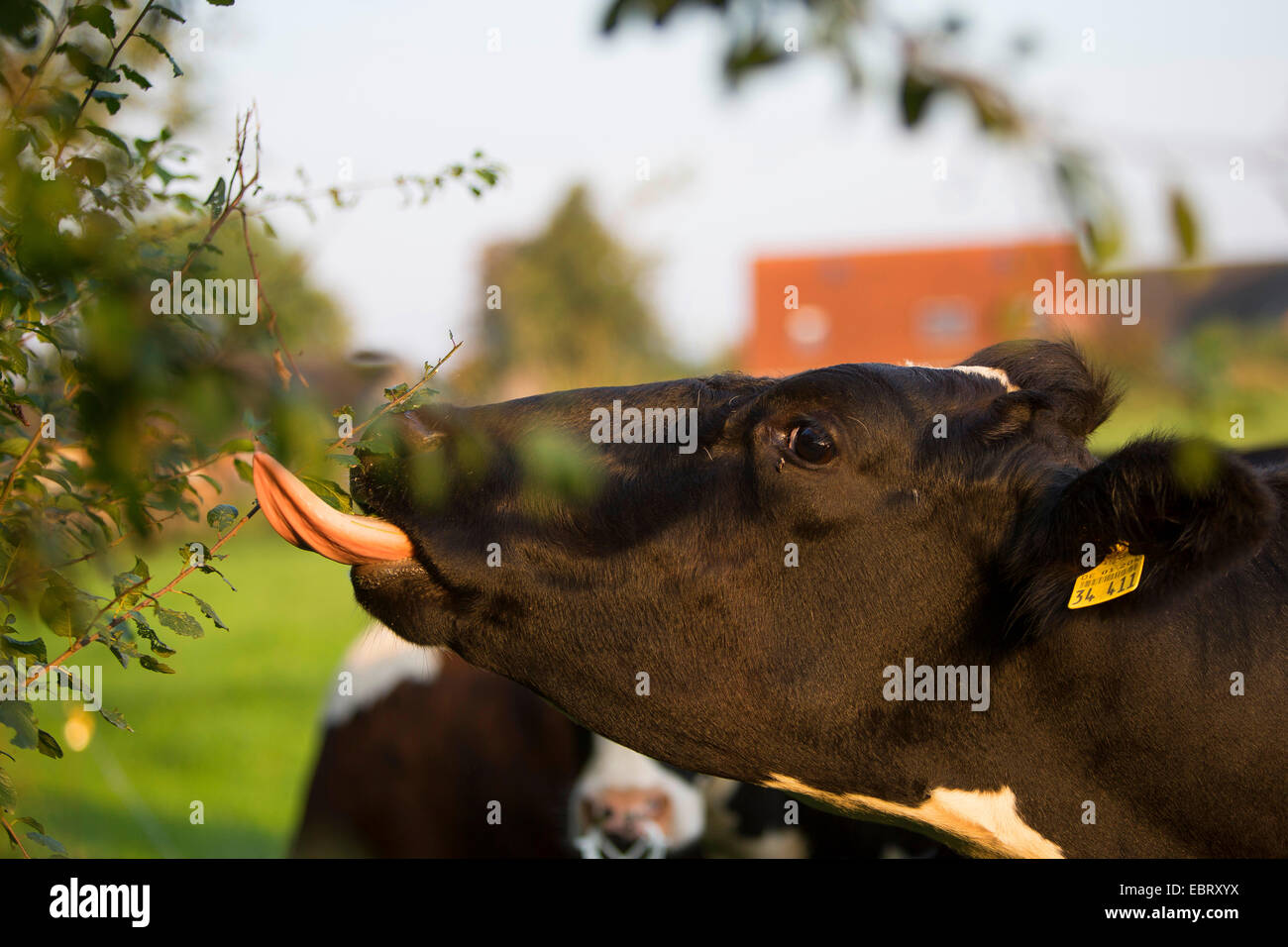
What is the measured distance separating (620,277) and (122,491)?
4281 centimetres

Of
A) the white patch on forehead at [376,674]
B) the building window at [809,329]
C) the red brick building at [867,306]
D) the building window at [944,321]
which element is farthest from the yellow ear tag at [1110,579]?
the building window at [809,329]

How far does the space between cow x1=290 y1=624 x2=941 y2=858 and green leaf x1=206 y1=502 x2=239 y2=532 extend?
2.88 meters

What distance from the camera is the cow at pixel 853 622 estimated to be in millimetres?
2521

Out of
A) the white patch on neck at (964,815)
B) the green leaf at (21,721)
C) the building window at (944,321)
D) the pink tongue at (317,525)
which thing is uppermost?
the building window at (944,321)

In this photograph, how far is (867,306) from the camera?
38.7 meters

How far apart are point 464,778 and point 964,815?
3.09m

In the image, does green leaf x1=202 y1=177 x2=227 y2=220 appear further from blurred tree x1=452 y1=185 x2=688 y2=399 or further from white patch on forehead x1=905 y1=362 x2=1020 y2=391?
blurred tree x1=452 y1=185 x2=688 y2=399

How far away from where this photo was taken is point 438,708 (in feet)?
17.3

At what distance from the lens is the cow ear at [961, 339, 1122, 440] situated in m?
2.88

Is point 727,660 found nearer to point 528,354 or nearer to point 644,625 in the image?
point 644,625

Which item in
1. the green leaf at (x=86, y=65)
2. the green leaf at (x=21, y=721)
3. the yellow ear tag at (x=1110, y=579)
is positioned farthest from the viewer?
the yellow ear tag at (x=1110, y=579)

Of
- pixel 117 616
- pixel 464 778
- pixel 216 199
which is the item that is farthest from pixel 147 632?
pixel 464 778

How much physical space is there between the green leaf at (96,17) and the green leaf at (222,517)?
89cm

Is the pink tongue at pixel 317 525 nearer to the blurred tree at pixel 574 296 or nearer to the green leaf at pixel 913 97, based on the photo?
the green leaf at pixel 913 97
